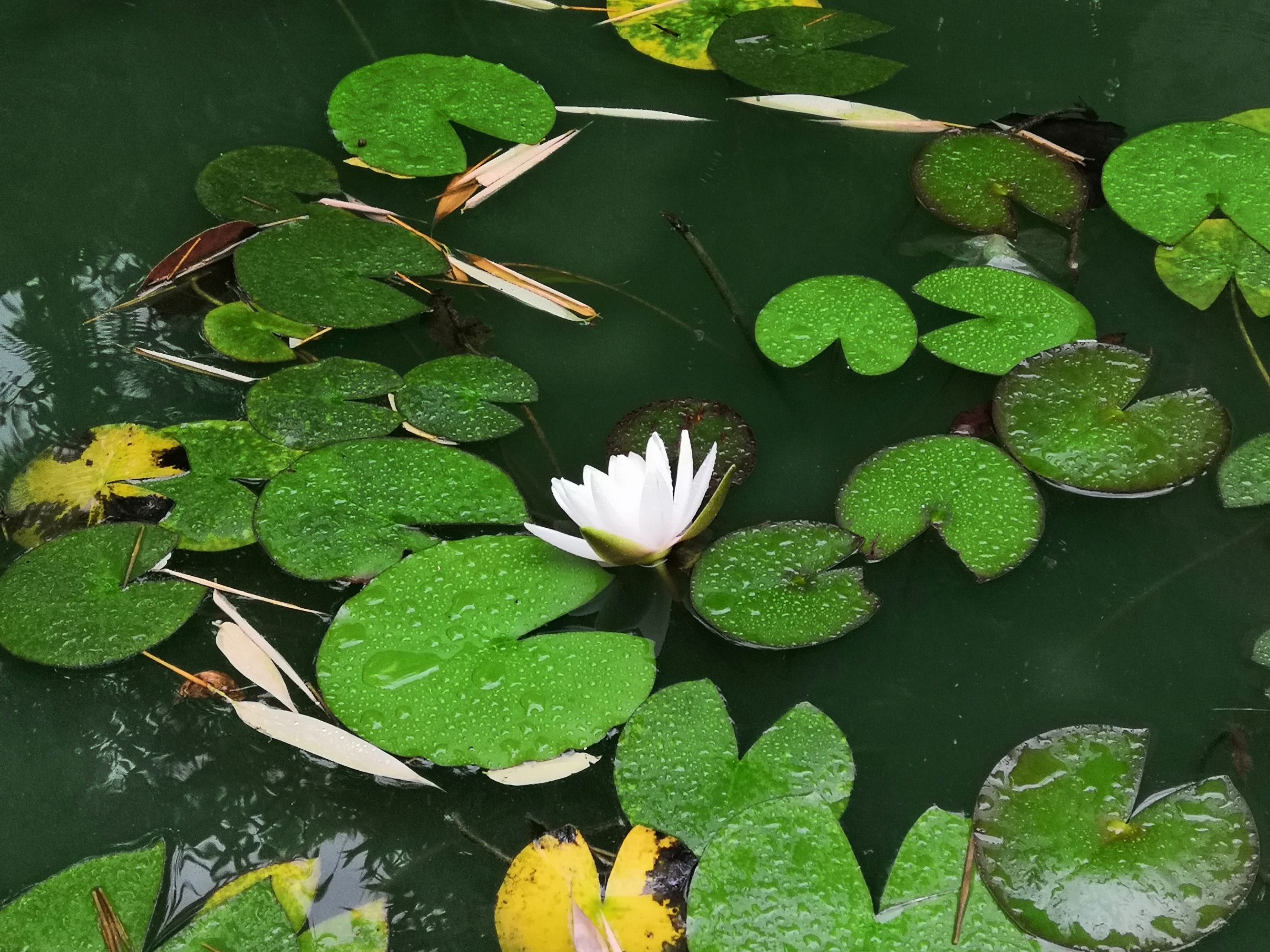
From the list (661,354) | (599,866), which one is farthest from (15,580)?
(661,354)

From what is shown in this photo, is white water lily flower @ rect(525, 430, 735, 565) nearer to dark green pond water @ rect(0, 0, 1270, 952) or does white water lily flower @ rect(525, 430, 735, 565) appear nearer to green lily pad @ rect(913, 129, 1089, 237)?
dark green pond water @ rect(0, 0, 1270, 952)

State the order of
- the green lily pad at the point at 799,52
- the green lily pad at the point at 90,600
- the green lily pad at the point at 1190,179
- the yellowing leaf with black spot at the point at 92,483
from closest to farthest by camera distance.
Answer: the green lily pad at the point at 90,600, the yellowing leaf with black spot at the point at 92,483, the green lily pad at the point at 1190,179, the green lily pad at the point at 799,52

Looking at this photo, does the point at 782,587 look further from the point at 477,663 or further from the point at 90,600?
the point at 90,600

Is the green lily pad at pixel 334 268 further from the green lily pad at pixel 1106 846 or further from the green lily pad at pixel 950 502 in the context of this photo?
the green lily pad at pixel 1106 846

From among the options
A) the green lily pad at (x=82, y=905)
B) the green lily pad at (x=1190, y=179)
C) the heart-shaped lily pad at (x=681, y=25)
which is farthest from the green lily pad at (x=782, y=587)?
the heart-shaped lily pad at (x=681, y=25)

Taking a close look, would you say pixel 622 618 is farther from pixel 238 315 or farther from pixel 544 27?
pixel 544 27

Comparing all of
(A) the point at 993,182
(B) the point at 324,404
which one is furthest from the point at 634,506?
(A) the point at 993,182

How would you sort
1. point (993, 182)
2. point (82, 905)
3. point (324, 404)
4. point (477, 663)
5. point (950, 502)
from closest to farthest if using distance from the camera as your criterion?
1. point (82, 905)
2. point (477, 663)
3. point (950, 502)
4. point (324, 404)
5. point (993, 182)
